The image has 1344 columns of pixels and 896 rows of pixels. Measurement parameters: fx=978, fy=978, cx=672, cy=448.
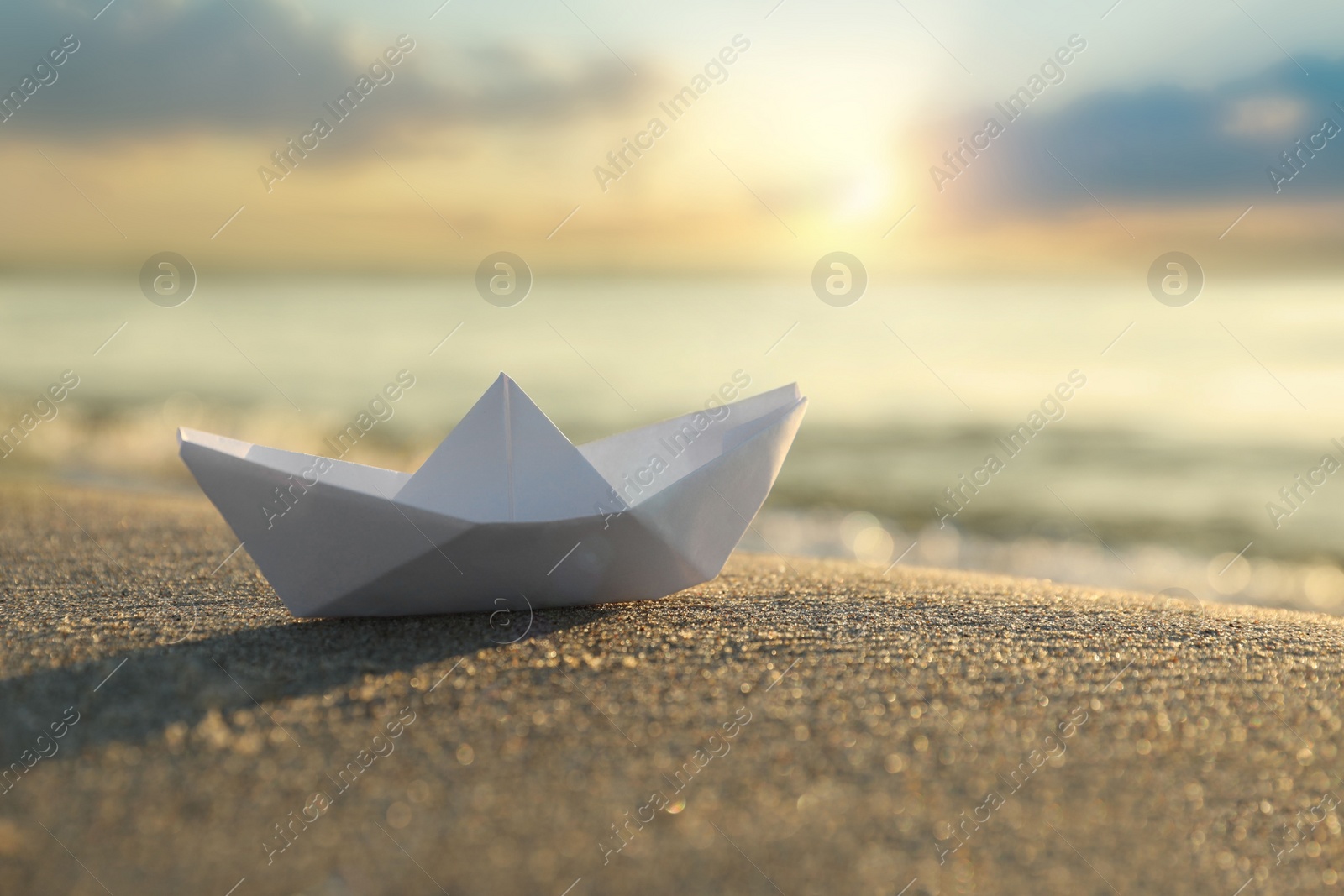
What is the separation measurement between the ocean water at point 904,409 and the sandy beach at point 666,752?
4.46 meters

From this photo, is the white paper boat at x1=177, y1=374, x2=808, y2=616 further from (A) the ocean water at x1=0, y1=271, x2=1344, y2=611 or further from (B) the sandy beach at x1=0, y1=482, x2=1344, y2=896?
(A) the ocean water at x1=0, y1=271, x2=1344, y2=611

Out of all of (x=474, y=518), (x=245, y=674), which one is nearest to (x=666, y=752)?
(x=474, y=518)

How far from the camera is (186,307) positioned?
30297 millimetres

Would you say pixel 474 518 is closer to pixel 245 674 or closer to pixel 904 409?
pixel 245 674

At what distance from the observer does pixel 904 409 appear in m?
15.2

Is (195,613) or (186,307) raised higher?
(186,307)

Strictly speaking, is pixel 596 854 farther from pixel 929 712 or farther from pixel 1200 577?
pixel 1200 577

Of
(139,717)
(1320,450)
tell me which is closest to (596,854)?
(139,717)

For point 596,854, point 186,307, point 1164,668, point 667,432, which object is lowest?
point 1164,668

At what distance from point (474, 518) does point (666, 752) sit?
101cm

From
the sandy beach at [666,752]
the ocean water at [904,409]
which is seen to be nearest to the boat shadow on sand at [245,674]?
the sandy beach at [666,752]

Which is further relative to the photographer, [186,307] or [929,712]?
[186,307]

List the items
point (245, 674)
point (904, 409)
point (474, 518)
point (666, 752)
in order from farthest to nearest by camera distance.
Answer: point (904, 409) < point (474, 518) < point (245, 674) < point (666, 752)

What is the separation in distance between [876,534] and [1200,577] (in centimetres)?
268
